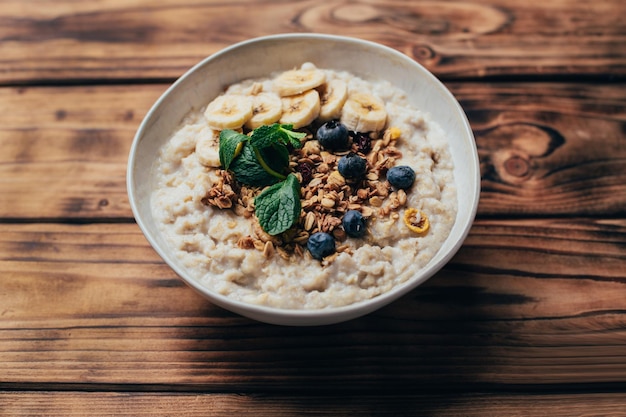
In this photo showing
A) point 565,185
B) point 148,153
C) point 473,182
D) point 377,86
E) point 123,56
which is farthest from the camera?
point 123,56

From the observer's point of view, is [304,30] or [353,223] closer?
[353,223]

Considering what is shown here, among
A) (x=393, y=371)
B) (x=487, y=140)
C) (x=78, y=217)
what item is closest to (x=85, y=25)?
(x=78, y=217)

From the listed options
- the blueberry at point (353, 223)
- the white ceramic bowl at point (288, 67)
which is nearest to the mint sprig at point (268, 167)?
the blueberry at point (353, 223)

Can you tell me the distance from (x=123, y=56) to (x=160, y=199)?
3.67ft

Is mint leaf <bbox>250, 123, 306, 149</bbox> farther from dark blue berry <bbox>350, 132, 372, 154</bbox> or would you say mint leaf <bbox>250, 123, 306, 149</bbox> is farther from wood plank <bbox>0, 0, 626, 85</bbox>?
wood plank <bbox>0, 0, 626, 85</bbox>

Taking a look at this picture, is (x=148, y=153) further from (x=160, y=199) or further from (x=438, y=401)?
(x=438, y=401)

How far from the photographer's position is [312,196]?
211cm

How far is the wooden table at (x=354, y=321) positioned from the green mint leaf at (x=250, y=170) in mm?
531

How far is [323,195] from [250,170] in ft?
0.86

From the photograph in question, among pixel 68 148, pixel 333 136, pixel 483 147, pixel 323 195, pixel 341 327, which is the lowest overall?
pixel 68 148

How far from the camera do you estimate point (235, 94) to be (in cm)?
238

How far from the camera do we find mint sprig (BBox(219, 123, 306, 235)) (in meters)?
2.00

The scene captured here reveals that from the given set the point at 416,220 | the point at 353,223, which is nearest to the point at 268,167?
the point at 353,223

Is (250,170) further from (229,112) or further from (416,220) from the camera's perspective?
(416,220)
